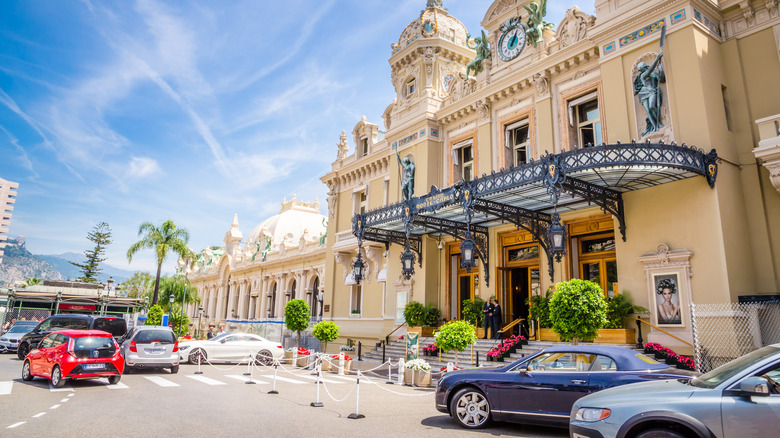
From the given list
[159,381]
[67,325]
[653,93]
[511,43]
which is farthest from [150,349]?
[511,43]

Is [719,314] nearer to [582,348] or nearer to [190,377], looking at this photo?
[582,348]

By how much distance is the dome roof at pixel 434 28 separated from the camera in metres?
26.2

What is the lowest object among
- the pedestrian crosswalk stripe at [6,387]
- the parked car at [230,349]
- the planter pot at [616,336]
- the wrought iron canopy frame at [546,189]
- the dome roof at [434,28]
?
the pedestrian crosswalk stripe at [6,387]

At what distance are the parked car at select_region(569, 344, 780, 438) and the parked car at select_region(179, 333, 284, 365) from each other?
1724 cm

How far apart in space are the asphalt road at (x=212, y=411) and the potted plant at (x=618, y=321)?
5.51 metres

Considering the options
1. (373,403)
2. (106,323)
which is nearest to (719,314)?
(373,403)

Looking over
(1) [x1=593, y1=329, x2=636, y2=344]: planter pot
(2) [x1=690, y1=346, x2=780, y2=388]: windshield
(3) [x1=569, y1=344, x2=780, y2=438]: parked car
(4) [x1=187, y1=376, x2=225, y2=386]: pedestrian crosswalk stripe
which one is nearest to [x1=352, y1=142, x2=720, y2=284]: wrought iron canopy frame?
(1) [x1=593, y1=329, x2=636, y2=344]: planter pot

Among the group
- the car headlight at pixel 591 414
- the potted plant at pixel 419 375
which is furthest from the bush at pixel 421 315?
the car headlight at pixel 591 414

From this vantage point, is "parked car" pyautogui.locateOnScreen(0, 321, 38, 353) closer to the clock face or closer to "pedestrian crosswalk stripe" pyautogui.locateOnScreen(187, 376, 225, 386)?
"pedestrian crosswalk stripe" pyautogui.locateOnScreen(187, 376, 225, 386)

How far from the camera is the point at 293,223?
2341 inches

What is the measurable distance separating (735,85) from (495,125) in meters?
8.65

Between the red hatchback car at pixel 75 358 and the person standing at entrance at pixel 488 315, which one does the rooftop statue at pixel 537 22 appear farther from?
the red hatchback car at pixel 75 358

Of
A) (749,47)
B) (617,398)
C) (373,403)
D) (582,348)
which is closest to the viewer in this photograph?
(617,398)

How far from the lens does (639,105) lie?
16.1m
